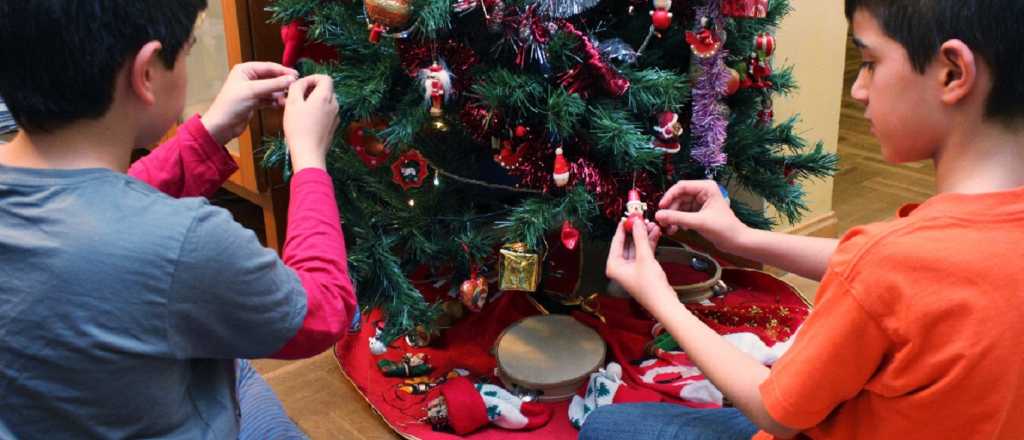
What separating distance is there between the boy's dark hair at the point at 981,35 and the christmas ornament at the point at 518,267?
0.75 meters

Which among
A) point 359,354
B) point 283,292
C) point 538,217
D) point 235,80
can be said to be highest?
point 235,80

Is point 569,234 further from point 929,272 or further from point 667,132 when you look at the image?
point 929,272

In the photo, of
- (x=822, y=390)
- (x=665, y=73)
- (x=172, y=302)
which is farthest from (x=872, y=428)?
(x=665, y=73)

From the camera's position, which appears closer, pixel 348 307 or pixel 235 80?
pixel 348 307

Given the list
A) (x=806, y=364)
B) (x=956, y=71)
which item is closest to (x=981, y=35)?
(x=956, y=71)

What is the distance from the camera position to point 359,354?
172 cm

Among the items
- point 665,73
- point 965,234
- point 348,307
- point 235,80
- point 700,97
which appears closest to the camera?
point 965,234

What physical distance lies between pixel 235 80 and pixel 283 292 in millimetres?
369

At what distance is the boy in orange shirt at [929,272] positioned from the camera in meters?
0.67

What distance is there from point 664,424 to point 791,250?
10.1 inches

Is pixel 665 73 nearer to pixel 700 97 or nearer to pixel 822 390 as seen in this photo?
pixel 700 97

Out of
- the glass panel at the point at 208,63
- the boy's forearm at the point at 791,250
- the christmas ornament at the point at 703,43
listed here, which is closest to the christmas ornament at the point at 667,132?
the christmas ornament at the point at 703,43

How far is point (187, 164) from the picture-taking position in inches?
39.5

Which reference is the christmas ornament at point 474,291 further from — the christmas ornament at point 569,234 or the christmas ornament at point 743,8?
the christmas ornament at point 743,8
